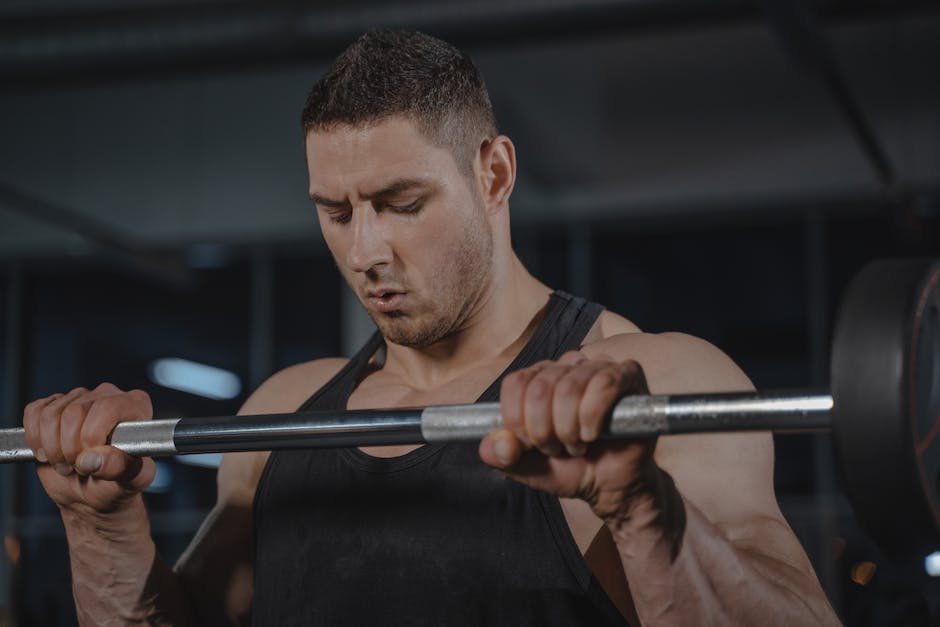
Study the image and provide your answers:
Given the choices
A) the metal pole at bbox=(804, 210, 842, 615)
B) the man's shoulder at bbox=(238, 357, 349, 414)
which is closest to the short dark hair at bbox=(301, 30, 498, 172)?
the man's shoulder at bbox=(238, 357, 349, 414)

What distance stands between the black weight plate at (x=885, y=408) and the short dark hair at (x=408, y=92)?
782mm

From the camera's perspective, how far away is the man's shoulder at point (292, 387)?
2135mm

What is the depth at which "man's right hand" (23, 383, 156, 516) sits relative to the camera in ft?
5.71

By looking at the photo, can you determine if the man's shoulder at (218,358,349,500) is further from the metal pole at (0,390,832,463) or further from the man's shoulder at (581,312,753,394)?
the man's shoulder at (581,312,753,394)

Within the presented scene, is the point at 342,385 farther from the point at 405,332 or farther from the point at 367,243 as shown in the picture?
the point at 367,243

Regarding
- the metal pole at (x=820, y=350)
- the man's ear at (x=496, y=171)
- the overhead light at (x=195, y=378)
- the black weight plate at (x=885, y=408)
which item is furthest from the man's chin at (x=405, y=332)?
the overhead light at (x=195, y=378)

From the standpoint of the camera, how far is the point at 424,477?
1816 mm

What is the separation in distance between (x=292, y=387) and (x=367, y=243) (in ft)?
1.39

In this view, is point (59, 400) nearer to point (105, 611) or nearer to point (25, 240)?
point (105, 611)

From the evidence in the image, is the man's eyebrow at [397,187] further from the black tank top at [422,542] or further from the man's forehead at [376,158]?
the black tank top at [422,542]

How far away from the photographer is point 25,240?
328 inches

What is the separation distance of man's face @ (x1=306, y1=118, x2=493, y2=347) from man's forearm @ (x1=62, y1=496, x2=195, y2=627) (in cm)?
52

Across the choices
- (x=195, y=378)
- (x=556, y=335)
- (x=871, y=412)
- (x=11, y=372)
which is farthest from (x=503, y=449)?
(x=11, y=372)

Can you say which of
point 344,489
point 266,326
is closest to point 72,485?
point 344,489
